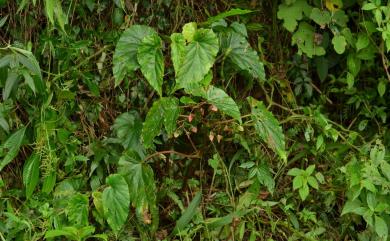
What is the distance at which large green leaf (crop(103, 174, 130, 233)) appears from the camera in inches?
79.0

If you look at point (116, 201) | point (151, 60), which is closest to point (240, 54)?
point (151, 60)

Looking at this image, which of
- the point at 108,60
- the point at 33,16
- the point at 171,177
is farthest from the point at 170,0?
the point at 171,177

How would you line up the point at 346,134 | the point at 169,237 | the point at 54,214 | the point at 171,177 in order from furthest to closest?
1. the point at 346,134
2. the point at 171,177
3. the point at 169,237
4. the point at 54,214

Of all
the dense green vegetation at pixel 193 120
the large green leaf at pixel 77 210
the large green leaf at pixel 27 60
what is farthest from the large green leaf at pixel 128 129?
the large green leaf at pixel 27 60

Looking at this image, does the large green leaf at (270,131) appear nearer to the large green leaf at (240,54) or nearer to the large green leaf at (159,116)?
the large green leaf at (240,54)

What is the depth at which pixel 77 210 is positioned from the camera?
203cm

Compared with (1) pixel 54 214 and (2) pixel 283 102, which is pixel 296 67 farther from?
(1) pixel 54 214

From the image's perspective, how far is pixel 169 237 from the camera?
2309 millimetres

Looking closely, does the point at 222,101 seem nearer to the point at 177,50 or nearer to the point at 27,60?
the point at 177,50

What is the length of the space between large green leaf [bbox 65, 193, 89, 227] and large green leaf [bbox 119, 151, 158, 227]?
163 millimetres

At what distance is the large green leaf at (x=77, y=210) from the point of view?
2.02 metres

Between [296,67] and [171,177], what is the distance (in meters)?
0.81

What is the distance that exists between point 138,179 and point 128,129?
0.86 feet

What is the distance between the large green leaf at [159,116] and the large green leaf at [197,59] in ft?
0.28
